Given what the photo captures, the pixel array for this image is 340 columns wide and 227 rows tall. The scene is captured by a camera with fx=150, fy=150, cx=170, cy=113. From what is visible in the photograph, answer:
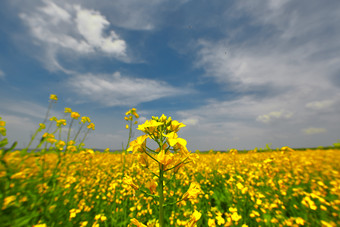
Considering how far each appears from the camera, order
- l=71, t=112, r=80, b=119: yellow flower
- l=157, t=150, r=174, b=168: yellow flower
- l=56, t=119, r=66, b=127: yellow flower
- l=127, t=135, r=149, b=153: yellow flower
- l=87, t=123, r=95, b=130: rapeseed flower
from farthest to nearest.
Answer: l=87, t=123, r=95, b=130: rapeseed flower < l=71, t=112, r=80, b=119: yellow flower < l=56, t=119, r=66, b=127: yellow flower < l=127, t=135, r=149, b=153: yellow flower < l=157, t=150, r=174, b=168: yellow flower

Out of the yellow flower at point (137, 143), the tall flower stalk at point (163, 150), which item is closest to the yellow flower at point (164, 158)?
the tall flower stalk at point (163, 150)

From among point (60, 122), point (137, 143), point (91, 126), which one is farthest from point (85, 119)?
point (137, 143)

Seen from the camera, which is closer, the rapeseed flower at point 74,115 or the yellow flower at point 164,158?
the yellow flower at point 164,158

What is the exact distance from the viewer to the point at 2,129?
295 cm

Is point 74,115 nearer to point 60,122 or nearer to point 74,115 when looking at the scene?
point 74,115

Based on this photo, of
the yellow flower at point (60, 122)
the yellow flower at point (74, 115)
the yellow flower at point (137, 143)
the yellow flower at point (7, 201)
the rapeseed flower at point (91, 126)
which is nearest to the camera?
the yellow flower at point (137, 143)

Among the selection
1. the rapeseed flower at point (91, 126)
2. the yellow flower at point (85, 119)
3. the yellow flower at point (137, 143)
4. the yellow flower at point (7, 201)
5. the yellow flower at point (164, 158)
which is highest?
the yellow flower at point (85, 119)

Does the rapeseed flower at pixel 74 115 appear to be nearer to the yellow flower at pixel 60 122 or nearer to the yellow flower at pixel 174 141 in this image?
the yellow flower at pixel 60 122

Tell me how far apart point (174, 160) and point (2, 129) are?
369 cm

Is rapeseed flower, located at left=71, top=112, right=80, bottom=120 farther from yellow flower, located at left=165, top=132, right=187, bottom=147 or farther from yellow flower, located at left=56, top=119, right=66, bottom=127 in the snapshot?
yellow flower, located at left=165, top=132, right=187, bottom=147

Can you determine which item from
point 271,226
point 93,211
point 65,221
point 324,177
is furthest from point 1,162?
point 324,177

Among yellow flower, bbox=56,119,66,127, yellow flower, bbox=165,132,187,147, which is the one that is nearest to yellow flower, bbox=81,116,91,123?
yellow flower, bbox=56,119,66,127

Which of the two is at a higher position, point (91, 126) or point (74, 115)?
point (74, 115)

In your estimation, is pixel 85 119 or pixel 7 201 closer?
pixel 7 201
